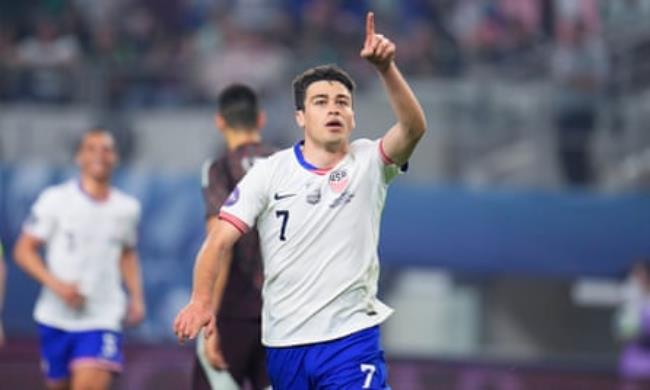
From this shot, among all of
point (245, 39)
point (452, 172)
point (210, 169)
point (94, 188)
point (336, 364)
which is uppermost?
point (245, 39)

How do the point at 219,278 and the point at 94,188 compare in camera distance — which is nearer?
the point at 219,278

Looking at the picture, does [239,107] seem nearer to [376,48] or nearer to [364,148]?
[364,148]

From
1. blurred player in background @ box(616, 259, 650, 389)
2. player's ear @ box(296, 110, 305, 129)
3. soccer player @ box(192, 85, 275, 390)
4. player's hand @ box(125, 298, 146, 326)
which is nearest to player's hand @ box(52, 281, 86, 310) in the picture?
player's hand @ box(125, 298, 146, 326)

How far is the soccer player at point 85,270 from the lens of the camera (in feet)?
36.1

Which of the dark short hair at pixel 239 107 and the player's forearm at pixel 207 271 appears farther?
the dark short hair at pixel 239 107

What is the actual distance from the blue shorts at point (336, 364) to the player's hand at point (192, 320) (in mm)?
566

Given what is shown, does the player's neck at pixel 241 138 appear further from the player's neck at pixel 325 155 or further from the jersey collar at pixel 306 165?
the player's neck at pixel 325 155

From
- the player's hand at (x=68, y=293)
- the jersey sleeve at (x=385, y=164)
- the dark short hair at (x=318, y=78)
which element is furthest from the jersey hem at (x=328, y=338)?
the player's hand at (x=68, y=293)

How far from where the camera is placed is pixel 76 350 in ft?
36.1

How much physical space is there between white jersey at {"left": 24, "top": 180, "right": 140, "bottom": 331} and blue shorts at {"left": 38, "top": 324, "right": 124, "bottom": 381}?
52 mm

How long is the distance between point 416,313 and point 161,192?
3.03 m

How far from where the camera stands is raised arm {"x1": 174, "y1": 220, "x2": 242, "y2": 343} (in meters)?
7.53

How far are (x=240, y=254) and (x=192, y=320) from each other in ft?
6.47

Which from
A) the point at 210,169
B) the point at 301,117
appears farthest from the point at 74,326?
the point at 301,117
